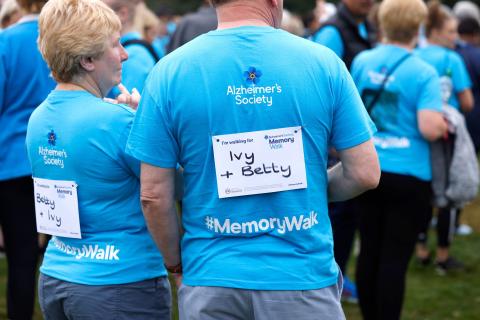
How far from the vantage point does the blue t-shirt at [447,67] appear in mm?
6332

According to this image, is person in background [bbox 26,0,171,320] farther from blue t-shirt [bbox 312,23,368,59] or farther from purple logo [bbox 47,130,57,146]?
blue t-shirt [bbox 312,23,368,59]

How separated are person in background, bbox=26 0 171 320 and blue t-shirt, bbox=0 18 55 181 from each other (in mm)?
1449

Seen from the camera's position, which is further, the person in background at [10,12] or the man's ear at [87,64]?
the person in background at [10,12]

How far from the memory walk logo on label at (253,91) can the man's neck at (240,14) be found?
0.16 m

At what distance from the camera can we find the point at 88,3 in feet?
9.36

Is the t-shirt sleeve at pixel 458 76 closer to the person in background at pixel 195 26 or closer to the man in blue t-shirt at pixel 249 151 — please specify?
the person in background at pixel 195 26

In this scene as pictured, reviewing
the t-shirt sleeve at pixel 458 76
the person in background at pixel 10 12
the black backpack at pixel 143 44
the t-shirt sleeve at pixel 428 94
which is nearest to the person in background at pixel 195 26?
the black backpack at pixel 143 44

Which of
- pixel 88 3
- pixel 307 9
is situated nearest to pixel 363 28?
pixel 88 3

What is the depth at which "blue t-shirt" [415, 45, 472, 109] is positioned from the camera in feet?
20.8

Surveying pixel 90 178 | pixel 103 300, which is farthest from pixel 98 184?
pixel 103 300

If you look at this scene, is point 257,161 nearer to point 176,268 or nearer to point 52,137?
point 176,268

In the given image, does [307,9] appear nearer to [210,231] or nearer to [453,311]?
[453,311]

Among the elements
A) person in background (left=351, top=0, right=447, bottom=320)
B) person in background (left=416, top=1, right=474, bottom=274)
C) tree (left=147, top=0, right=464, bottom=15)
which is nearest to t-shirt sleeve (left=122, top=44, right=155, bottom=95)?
person in background (left=351, top=0, right=447, bottom=320)

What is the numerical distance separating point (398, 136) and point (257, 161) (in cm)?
224
